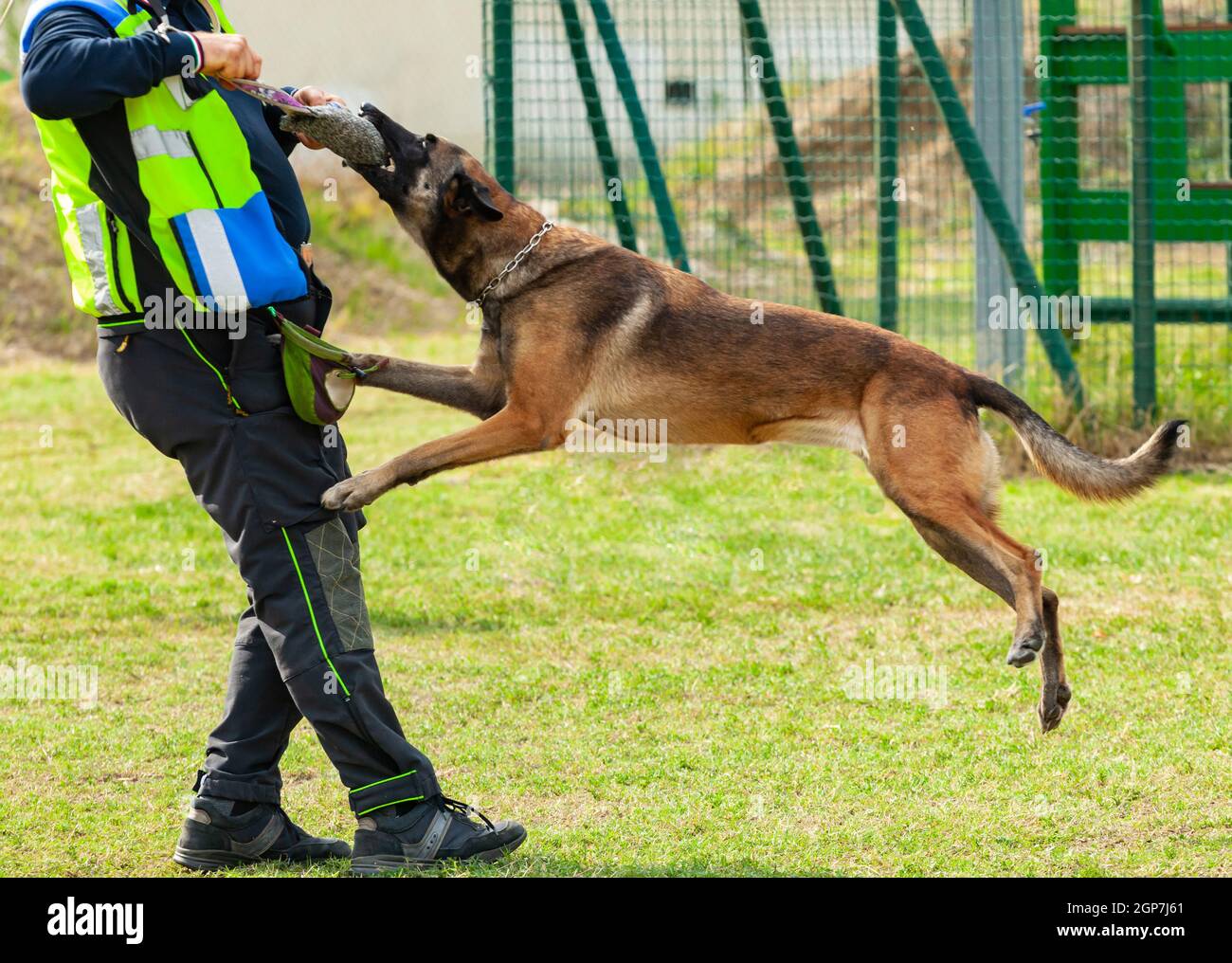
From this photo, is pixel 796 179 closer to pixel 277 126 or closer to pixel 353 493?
pixel 277 126

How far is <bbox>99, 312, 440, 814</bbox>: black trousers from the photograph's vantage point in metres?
3.27

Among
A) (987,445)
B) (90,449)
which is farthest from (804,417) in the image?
(90,449)

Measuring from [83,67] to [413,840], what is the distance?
1.94 meters

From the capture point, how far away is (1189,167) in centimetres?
895

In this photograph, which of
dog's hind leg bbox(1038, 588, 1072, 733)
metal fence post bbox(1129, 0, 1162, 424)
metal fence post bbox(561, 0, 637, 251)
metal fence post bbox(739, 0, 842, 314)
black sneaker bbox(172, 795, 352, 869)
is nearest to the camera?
black sneaker bbox(172, 795, 352, 869)

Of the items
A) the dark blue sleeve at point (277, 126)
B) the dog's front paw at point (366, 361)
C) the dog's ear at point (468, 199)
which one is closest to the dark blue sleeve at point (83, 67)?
the dark blue sleeve at point (277, 126)

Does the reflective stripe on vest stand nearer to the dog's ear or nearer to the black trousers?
the black trousers

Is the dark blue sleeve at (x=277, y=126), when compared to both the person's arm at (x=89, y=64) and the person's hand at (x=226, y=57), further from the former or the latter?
the person's arm at (x=89, y=64)

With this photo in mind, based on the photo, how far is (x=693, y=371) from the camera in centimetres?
416

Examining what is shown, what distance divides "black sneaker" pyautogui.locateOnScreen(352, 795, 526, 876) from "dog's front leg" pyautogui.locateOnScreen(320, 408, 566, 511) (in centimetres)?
81

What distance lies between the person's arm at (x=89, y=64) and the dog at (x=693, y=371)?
3.36ft

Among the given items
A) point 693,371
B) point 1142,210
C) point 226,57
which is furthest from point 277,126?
point 1142,210

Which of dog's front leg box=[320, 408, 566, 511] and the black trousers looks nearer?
the black trousers

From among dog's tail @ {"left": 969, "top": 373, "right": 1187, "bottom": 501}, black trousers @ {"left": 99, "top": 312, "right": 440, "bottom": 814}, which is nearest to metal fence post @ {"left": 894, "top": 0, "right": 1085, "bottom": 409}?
dog's tail @ {"left": 969, "top": 373, "right": 1187, "bottom": 501}
